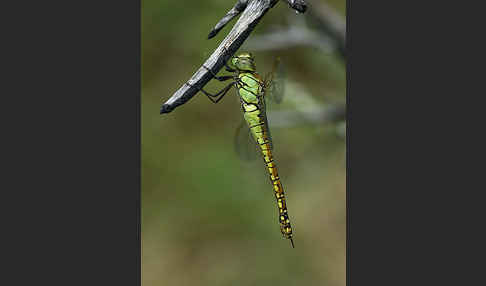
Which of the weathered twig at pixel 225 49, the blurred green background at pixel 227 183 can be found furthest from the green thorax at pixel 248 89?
the blurred green background at pixel 227 183

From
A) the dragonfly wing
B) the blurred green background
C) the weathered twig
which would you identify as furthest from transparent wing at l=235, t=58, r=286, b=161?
the blurred green background

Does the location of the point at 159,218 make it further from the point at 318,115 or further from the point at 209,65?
the point at 209,65

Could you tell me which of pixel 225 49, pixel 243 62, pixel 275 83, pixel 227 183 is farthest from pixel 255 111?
pixel 227 183

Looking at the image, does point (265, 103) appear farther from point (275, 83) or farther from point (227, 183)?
point (227, 183)

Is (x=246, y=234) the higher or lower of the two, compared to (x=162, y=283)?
higher

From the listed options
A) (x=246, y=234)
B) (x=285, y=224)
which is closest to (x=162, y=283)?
(x=246, y=234)

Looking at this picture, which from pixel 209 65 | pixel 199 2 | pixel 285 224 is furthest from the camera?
pixel 199 2
